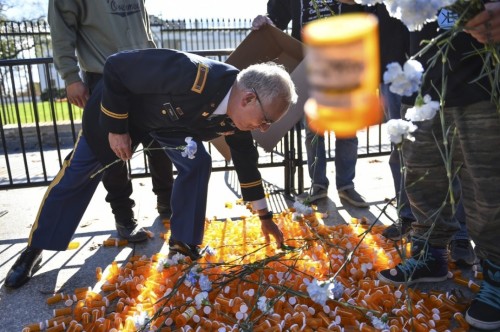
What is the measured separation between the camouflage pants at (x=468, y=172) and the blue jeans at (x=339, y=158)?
143 cm

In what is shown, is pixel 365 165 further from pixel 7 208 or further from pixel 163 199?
pixel 7 208

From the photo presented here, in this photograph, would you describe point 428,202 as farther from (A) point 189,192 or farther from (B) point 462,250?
(A) point 189,192

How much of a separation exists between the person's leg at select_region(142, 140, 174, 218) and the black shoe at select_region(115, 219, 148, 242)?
387 mm

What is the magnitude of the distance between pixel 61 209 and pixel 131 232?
660 millimetres

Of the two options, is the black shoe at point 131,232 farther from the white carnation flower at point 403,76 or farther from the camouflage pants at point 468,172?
the white carnation flower at point 403,76

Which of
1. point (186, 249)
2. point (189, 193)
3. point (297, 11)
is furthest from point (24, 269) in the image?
point (297, 11)

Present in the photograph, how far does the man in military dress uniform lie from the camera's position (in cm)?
238

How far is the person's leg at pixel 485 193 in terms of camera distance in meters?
2.12

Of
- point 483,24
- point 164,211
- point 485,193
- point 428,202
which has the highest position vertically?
point 483,24

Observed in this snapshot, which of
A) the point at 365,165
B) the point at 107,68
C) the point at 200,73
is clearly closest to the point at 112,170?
the point at 107,68

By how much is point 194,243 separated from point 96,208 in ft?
5.60

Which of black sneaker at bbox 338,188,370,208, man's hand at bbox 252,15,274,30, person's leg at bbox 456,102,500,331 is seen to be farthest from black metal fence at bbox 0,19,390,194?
person's leg at bbox 456,102,500,331

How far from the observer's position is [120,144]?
8.62 feet

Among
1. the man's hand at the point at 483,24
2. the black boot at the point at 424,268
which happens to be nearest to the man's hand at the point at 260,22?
the black boot at the point at 424,268
